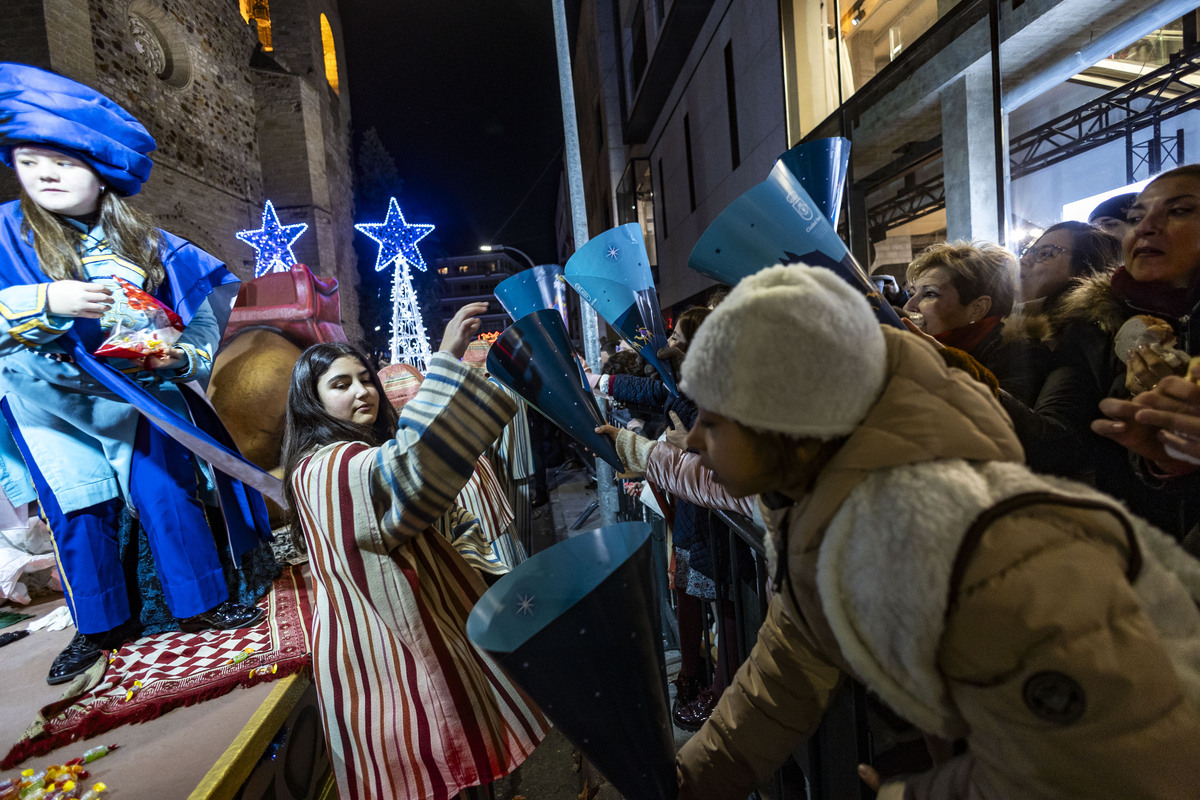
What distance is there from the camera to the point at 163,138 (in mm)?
10953

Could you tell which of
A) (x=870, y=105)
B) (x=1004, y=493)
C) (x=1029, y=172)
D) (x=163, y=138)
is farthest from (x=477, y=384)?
(x=163, y=138)

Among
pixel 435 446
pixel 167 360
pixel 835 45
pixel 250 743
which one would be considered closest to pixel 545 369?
pixel 435 446

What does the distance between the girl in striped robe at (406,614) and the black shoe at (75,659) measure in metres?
1.69

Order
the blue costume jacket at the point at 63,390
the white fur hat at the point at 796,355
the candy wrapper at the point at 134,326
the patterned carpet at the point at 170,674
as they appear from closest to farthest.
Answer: the white fur hat at the point at 796,355 < the patterned carpet at the point at 170,674 < the blue costume jacket at the point at 63,390 < the candy wrapper at the point at 134,326

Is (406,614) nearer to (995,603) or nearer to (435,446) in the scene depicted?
(435,446)

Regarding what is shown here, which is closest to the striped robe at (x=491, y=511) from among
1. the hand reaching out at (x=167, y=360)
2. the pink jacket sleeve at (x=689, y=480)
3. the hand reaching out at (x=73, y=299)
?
the pink jacket sleeve at (x=689, y=480)

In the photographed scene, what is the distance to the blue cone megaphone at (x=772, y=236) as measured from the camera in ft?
5.13

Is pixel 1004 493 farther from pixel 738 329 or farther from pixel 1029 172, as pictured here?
pixel 1029 172

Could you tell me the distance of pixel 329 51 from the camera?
22.4m

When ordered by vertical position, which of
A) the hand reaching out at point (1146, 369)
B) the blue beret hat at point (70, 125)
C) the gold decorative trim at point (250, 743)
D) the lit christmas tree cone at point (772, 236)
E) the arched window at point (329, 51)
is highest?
the arched window at point (329, 51)

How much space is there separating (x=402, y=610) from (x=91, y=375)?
2.01 meters

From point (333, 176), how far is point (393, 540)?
73.4 feet

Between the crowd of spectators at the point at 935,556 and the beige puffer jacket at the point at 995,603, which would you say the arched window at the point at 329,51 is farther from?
the beige puffer jacket at the point at 995,603

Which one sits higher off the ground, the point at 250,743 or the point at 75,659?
the point at 75,659
